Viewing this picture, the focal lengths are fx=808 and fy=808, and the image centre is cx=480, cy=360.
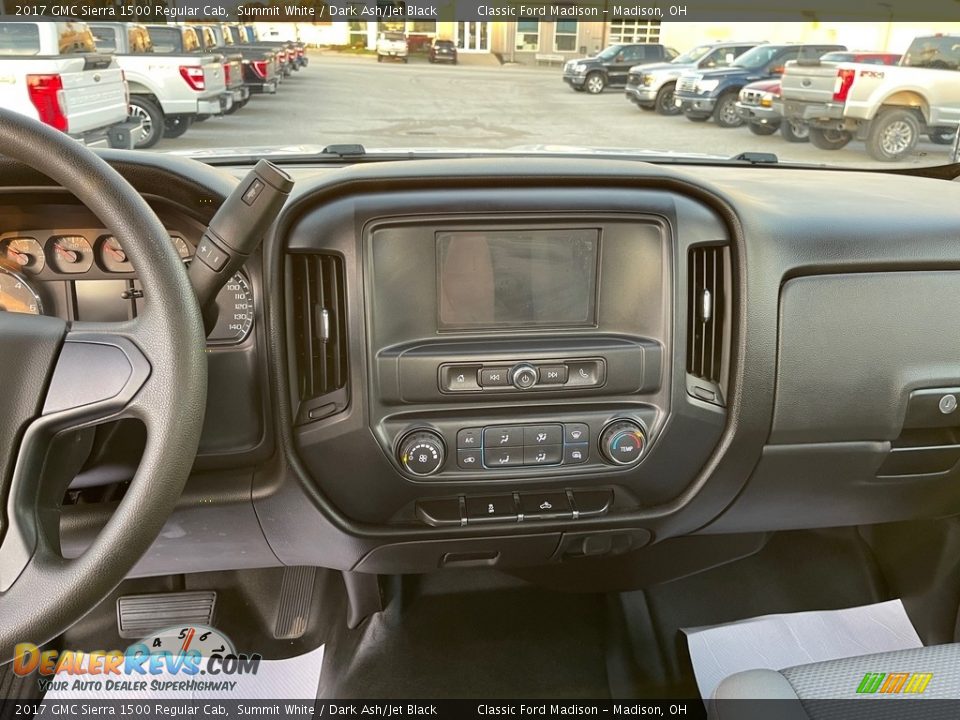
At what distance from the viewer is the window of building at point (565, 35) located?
1987mm

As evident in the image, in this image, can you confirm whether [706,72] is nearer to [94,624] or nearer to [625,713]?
[625,713]

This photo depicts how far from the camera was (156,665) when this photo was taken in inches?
93.2

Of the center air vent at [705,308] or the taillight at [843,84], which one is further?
the taillight at [843,84]

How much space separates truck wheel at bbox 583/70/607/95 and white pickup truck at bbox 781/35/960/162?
2.83ft

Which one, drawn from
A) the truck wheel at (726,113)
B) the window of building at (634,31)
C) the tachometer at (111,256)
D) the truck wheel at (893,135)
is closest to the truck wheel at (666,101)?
the truck wheel at (726,113)

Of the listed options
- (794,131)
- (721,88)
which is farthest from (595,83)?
(721,88)

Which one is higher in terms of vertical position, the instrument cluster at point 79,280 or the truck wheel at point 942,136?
the truck wheel at point 942,136

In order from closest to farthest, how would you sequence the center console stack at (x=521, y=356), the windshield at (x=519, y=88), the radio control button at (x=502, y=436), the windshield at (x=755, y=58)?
the center console stack at (x=521, y=356), the radio control button at (x=502, y=436), the windshield at (x=519, y=88), the windshield at (x=755, y=58)

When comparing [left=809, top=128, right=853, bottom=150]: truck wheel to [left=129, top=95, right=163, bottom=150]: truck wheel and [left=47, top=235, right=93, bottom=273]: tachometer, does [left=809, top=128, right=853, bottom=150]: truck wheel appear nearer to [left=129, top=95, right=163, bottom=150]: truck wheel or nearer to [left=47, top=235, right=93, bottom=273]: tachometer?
[left=129, top=95, right=163, bottom=150]: truck wheel

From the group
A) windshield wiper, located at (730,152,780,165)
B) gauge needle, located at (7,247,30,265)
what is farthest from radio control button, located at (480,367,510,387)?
windshield wiper, located at (730,152,780,165)

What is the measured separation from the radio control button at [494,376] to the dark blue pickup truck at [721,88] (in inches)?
102

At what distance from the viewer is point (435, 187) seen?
1660 mm

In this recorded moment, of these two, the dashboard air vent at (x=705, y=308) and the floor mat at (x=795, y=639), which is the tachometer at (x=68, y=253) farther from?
the floor mat at (x=795, y=639)

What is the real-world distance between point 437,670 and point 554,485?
80cm
